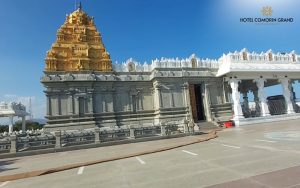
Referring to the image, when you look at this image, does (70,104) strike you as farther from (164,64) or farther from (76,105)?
(164,64)

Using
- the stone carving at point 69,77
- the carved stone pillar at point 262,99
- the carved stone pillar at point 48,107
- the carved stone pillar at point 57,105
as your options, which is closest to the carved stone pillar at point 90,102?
the stone carving at point 69,77

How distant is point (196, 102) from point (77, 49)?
1810cm

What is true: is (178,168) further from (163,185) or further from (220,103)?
(220,103)

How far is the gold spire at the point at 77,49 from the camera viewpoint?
2741 centimetres

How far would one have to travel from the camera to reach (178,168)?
7.14 m

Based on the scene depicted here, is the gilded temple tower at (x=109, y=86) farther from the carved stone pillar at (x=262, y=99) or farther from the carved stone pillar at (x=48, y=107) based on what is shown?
the carved stone pillar at (x=262, y=99)

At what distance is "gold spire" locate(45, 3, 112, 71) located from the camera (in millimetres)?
27406

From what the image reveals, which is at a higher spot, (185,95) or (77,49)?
(77,49)

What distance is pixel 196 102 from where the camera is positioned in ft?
104

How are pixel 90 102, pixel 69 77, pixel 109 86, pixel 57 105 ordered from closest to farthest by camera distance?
1. pixel 57 105
2. pixel 69 77
3. pixel 90 102
4. pixel 109 86

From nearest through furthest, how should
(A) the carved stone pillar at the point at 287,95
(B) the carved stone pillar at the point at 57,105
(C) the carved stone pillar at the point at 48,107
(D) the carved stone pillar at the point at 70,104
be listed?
1. (C) the carved stone pillar at the point at 48,107
2. (B) the carved stone pillar at the point at 57,105
3. (D) the carved stone pillar at the point at 70,104
4. (A) the carved stone pillar at the point at 287,95

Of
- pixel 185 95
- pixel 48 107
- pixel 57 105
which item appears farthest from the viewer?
pixel 185 95

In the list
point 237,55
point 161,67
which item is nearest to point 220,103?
point 237,55

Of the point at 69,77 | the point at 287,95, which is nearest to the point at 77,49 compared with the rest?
the point at 69,77
